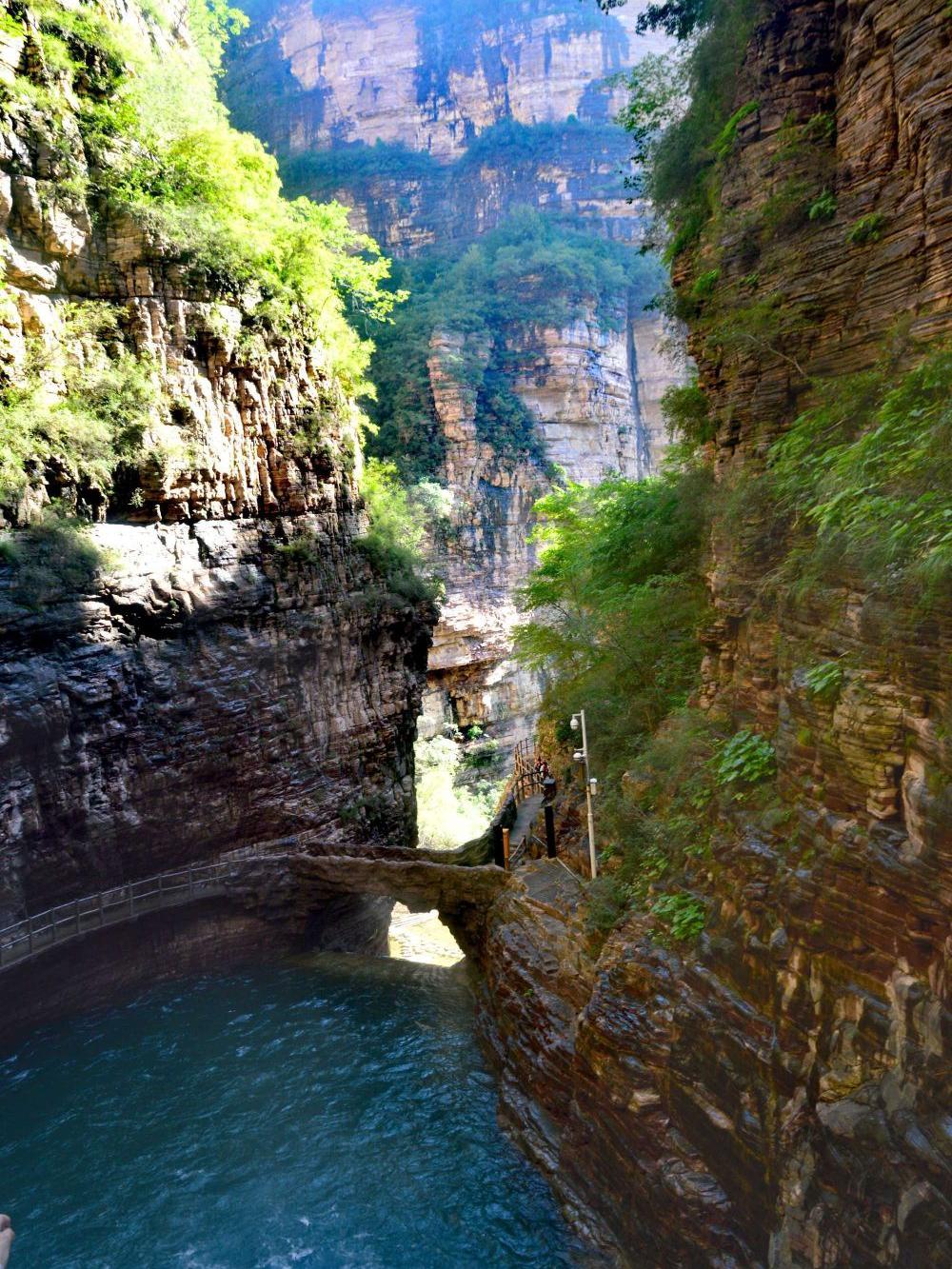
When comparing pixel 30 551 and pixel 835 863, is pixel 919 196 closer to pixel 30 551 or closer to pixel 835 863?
pixel 835 863

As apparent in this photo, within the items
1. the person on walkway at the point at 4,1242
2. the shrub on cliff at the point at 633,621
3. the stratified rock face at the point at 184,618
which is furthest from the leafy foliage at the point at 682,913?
the stratified rock face at the point at 184,618

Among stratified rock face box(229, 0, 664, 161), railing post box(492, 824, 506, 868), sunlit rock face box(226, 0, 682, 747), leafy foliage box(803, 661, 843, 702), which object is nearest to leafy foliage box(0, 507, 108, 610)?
railing post box(492, 824, 506, 868)

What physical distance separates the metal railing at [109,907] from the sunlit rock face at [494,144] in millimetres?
25014

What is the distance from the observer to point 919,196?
23.5 ft

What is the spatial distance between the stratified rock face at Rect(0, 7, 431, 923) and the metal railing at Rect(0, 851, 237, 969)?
12.1 inches

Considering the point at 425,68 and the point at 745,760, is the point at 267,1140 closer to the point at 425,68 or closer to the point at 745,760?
the point at 745,760

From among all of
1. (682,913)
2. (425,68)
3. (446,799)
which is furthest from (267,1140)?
(425,68)

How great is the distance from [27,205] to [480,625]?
26847mm

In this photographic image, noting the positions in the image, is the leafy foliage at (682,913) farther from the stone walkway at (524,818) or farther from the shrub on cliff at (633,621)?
the stone walkway at (524,818)

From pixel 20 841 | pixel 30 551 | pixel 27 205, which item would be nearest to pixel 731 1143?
pixel 20 841

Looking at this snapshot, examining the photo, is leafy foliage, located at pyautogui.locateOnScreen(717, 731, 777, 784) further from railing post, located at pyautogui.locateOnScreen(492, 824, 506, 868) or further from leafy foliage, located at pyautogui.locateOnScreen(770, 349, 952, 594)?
railing post, located at pyautogui.locateOnScreen(492, 824, 506, 868)

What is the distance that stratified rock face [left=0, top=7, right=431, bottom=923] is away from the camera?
46.8ft

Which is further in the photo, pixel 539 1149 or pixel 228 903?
pixel 228 903

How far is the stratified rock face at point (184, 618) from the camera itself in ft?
46.8
